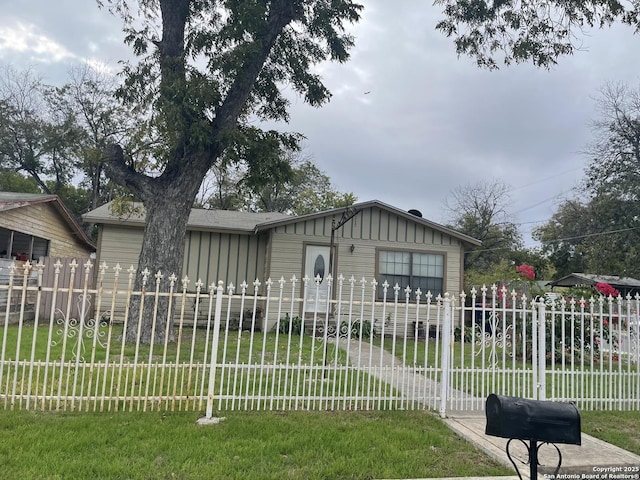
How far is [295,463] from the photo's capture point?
3848 mm

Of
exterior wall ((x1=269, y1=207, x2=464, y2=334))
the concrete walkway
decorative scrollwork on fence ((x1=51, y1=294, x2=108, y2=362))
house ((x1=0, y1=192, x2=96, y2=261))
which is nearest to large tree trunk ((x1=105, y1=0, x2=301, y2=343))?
decorative scrollwork on fence ((x1=51, y1=294, x2=108, y2=362))

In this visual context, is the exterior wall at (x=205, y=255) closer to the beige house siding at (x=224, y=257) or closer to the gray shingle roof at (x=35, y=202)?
the beige house siding at (x=224, y=257)

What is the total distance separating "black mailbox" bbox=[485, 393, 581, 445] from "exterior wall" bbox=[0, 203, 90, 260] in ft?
51.2

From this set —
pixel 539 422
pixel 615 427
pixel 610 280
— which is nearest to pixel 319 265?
pixel 615 427

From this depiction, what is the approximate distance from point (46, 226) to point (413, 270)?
44.1 feet

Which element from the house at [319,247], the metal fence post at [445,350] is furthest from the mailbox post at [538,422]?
the house at [319,247]

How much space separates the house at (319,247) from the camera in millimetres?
13617

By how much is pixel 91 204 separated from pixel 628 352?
1412 inches

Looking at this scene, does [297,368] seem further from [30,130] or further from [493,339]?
[30,130]

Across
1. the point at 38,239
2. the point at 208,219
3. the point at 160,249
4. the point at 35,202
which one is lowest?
the point at 160,249

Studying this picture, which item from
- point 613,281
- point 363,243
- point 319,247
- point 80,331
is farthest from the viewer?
point 613,281

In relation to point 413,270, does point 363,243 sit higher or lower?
higher

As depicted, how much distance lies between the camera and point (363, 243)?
46.1 ft

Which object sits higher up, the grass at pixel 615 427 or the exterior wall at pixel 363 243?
the exterior wall at pixel 363 243
